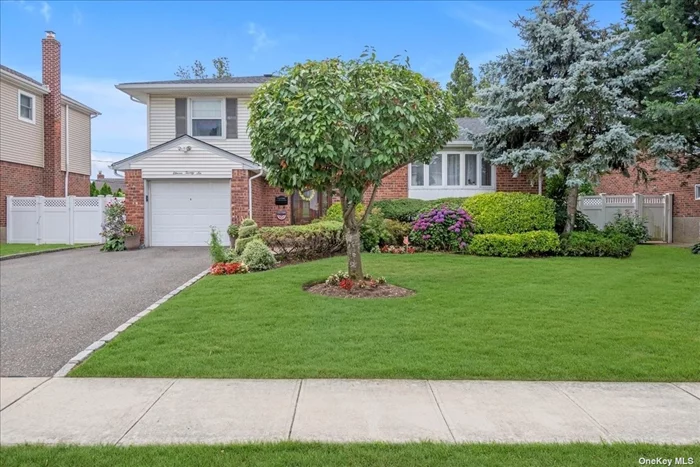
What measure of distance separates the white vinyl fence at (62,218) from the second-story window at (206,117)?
449 cm

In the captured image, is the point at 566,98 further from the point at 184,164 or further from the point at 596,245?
the point at 184,164

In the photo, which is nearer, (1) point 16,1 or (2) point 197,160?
(1) point 16,1

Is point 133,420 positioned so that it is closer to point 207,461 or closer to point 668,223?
point 207,461

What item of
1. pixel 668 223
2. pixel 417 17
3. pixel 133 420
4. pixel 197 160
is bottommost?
pixel 133 420

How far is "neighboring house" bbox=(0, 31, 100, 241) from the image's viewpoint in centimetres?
1822

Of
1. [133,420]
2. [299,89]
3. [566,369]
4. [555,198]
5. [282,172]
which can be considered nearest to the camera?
[133,420]

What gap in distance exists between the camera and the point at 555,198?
603 inches

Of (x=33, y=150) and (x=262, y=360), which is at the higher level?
(x=33, y=150)

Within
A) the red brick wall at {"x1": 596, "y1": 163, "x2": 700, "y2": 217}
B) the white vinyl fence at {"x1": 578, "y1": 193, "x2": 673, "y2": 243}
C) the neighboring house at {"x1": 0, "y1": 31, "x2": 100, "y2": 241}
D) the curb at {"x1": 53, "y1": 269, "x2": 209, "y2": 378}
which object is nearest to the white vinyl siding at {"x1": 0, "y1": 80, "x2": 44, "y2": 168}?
the neighboring house at {"x1": 0, "y1": 31, "x2": 100, "y2": 241}

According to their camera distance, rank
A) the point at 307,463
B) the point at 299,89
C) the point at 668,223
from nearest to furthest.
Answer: the point at 307,463, the point at 299,89, the point at 668,223

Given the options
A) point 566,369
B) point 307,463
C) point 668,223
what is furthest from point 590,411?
point 668,223

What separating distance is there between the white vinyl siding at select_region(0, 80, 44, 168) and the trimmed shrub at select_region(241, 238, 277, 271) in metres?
12.9

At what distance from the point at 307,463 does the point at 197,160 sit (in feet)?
44.3

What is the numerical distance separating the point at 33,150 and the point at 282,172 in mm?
16433
